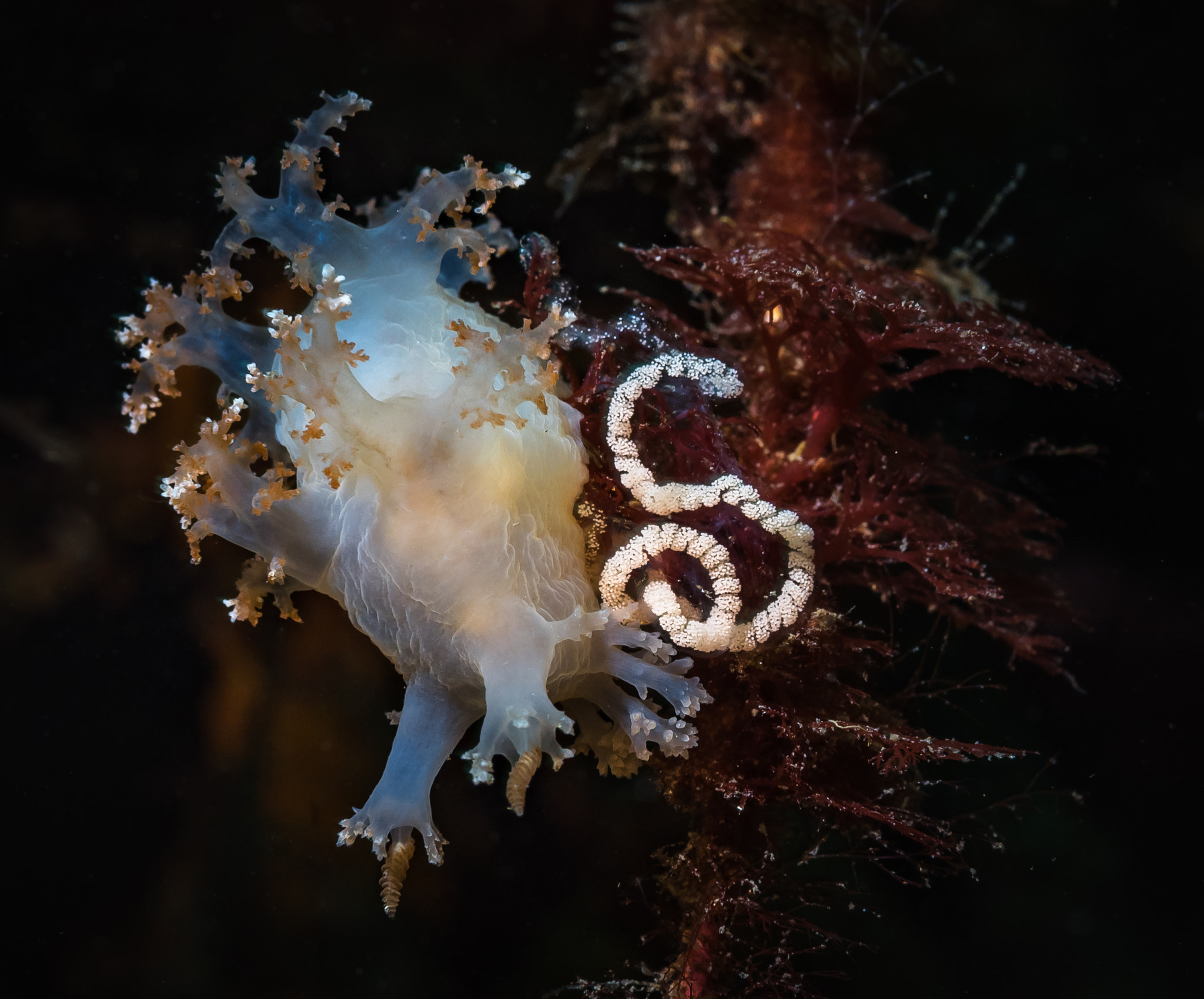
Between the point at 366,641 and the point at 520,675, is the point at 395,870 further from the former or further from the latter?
the point at 366,641

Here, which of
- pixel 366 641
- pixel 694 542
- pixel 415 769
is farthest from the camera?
pixel 366 641

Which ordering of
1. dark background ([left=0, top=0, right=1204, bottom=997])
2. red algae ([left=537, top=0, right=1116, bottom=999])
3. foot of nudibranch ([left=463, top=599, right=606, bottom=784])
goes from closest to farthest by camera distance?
foot of nudibranch ([left=463, top=599, right=606, bottom=784])
red algae ([left=537, top=0, right=1116, bottom=999])
dark background ([left=0, top=0, right=1204, bottom=997])

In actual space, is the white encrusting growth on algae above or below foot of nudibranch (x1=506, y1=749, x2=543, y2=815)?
above

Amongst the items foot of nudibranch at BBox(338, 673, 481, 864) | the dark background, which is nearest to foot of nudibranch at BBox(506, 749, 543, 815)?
foot of nudibranch at BBox(338, 673, 481, 864)

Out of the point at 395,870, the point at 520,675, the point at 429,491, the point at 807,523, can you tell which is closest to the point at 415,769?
the point at 395,870

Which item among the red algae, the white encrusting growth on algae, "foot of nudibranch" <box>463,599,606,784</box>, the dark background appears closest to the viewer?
"foot of nudibranch" <box>463,599,606,784</box>

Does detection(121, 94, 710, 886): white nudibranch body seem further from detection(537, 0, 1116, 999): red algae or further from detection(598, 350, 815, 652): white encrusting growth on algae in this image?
detection(537, 0, 1116, 999): red algae

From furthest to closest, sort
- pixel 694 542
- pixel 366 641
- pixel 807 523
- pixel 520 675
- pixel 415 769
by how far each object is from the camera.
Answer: pixel 366 641
pixel 807 523
pixel 415 769
pixel 694 542
pixel 520 675
